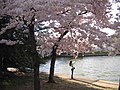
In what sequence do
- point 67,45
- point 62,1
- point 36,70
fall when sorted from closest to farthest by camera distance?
point 62,1 → point 36,70 → point 67,45

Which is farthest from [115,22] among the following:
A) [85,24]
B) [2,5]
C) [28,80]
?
[28,80]

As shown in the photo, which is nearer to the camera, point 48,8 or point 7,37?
point 48,8

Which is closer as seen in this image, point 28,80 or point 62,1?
point 62,1

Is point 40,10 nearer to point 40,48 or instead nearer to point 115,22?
point 115,22

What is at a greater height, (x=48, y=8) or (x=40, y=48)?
(x=48, y=8)

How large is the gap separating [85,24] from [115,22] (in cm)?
196

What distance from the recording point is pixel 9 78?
60.8ft

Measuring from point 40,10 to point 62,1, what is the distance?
0.95m

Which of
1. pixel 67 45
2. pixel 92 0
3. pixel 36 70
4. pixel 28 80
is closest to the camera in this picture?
pixel 92 0

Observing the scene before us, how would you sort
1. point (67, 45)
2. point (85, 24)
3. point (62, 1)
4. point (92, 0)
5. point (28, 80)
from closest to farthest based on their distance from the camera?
point (62, 1), point (92, 0), point (85, 24), point (67, 45), point (28, 80)

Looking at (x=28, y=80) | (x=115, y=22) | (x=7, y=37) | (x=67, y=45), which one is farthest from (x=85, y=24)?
(x=28, y=80)

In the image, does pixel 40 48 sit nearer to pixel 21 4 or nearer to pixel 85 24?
pixel 85 24

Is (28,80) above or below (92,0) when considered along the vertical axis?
below

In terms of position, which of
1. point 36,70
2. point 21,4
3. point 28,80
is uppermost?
point 21,4
